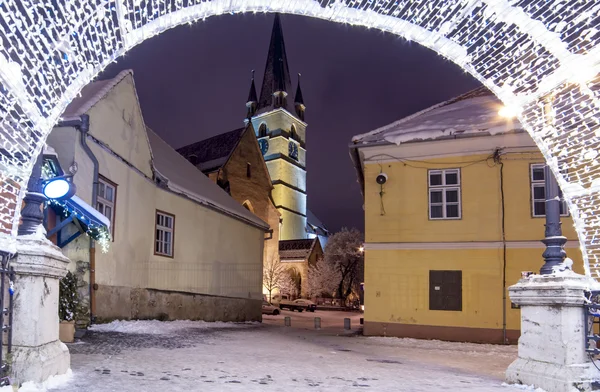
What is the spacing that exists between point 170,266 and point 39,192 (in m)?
12.2

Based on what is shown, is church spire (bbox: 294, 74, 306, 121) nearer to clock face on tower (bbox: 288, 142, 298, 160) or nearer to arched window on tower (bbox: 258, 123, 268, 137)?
arched window on tower (bbox: 258, 123, 268, 137)

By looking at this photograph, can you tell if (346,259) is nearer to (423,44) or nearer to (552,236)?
(552,236)

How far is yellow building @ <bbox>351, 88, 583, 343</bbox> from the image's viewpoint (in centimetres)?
1467

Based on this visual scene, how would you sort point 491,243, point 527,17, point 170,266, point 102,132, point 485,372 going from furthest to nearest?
→ point 170,266
point 491,243
point 102,132
point 485,372
point 527,17

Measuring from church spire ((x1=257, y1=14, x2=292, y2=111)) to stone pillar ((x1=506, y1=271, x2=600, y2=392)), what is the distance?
2877 inches

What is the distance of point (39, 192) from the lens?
5.82 metres

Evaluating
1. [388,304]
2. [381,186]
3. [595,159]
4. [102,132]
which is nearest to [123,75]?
[102,132]

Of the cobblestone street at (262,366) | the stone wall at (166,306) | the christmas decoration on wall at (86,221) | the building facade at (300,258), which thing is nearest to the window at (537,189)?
the cobblestone street at (262,366)

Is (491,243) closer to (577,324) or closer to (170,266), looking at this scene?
(577,324)

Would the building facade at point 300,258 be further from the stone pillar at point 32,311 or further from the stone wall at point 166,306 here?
the stone pillar at point 32,311

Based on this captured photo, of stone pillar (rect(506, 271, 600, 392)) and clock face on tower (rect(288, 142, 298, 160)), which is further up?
clock face on tower (rect(288, 142, 298, 160))

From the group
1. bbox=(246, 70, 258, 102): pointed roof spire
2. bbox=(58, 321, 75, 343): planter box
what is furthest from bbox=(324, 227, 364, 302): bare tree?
bbox=(58, 321, 75, 343): planter box

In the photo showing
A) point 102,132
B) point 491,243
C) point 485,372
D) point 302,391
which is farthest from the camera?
point 491,243

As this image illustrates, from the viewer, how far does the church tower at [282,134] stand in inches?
2840
